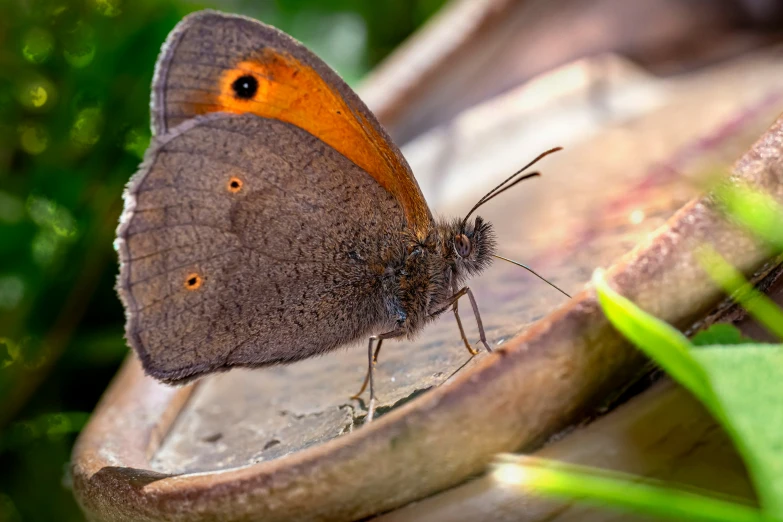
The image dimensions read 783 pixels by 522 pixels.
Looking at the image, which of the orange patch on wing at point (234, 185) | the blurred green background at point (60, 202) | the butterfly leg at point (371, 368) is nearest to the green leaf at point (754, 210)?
the butterfly leg at point (371, 368)

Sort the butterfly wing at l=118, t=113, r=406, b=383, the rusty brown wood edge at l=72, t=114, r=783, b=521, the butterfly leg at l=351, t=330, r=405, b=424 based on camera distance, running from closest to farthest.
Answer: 1. the rusty brown wood edge at l=72, t=114, r=783, b=521
2. the butterfly leg at l=351, t=330, r=405, b=424
3. the butterfly wing at l=118, t=113, r=406, b=383

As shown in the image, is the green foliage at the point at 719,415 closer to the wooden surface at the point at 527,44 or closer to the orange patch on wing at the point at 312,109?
the orange patch on wing at the point at 312,109

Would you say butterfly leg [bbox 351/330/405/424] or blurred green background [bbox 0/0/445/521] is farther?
blurred green background [bbox 0/0/445/521]

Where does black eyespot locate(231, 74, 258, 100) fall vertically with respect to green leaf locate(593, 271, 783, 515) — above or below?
above

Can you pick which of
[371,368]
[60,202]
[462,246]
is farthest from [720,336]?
[60,202]

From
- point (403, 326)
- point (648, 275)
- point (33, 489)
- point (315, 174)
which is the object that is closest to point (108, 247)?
point (33, 489)

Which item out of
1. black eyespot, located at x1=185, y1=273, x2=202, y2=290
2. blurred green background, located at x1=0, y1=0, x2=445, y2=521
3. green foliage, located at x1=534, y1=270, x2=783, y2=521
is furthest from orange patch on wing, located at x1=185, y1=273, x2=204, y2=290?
green foliage, located at x1=534, y1=270, x2=783, y2=521

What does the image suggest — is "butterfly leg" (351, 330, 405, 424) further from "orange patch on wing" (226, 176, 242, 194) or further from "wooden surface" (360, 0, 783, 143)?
"wooden surface" (360, 0, 783, 143)
